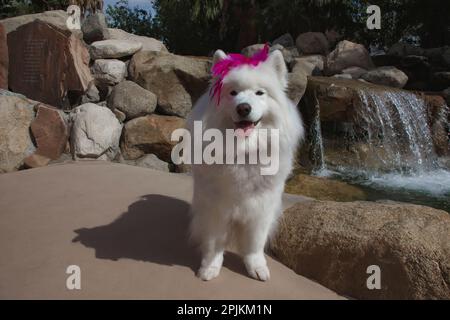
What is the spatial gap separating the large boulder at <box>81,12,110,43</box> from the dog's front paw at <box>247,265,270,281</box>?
7427 mm

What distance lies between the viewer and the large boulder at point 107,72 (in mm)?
7125

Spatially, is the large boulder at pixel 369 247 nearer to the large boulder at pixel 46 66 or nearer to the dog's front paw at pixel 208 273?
the dog's front paw at pixel 208 273

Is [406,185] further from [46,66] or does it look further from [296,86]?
[46,66]

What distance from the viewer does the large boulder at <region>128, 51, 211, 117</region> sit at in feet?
23.0

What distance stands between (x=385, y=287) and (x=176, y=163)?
4151 millimetres

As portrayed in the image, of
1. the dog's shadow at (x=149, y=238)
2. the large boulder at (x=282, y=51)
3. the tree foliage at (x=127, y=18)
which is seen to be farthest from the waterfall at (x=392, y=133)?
the tree foliage at (x=127, y=18)

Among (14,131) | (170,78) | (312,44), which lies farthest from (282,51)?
(14,131)

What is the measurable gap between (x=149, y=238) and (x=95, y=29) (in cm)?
683

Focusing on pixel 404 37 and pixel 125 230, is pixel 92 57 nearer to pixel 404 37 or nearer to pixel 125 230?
pixel 125 230

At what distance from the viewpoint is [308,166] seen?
25.6ft

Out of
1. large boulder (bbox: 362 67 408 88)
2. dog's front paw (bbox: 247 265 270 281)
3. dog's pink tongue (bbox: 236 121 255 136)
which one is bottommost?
dog's front paw (bbox: 247 265 270 281)

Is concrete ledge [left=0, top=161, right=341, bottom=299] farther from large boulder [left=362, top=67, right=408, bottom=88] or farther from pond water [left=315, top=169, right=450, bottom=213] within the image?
large boulder [left=362, top=67, right=408, bottom=88]

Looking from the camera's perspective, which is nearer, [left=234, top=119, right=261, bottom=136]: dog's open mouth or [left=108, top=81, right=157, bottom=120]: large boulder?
[left=234, top=119, right=261, bottom=136]: dog's open mouth

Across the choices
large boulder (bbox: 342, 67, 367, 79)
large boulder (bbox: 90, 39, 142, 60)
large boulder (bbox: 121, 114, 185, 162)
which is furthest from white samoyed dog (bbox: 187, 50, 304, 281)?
large boulder (bbox: 342, 67, 367, 79)
